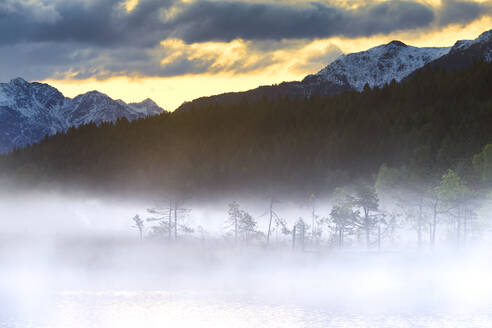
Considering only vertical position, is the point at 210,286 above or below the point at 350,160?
below

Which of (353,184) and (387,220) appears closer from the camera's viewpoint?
(387,220)

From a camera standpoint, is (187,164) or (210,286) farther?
(187,164)

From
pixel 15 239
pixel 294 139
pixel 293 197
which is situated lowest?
pixel 15 239

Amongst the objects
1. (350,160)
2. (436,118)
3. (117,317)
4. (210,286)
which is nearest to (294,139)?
(350,160)

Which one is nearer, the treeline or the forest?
the treeline

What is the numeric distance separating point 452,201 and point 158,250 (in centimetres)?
5752

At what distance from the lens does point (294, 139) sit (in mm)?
199125

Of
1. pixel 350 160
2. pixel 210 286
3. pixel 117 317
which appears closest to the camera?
pixel 117 317

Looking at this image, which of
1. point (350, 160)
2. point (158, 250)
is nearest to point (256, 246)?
point (158, 250)

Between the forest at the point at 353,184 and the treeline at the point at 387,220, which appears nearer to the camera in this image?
the treeline at the point at 387,220

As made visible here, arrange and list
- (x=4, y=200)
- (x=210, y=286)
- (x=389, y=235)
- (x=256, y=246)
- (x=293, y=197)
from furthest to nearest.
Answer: (x=4, y=200)
(x=293, y=197)
(x=256, y=246)
(x=389, y=235)
(x=210, y=286)

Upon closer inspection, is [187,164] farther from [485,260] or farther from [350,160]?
[485,260]

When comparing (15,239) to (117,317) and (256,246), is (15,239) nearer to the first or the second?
(256,246)

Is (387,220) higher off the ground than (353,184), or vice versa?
(353,184)
